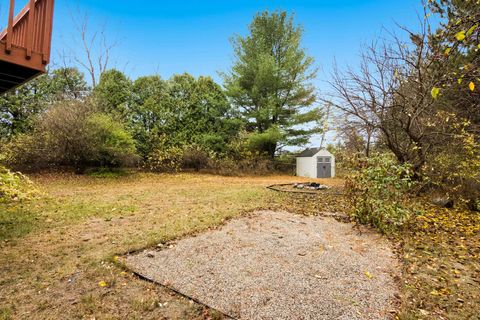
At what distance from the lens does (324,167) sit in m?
14.6

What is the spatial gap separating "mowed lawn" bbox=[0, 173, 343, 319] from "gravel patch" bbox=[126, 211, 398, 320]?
0.27 meters

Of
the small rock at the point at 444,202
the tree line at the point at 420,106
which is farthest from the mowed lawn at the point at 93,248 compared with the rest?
the small rock at the point at 444,202

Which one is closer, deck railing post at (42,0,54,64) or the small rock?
deck railing post at (42,0,54,64)

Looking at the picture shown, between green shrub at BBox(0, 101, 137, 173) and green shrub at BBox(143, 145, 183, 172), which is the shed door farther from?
green shrub at BBox(0, 101, 137, 173)

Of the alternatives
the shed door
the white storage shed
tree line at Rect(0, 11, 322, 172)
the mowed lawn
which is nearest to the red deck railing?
the mowed lawn

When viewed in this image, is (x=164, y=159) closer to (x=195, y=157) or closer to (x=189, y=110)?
(x=195, y=157)

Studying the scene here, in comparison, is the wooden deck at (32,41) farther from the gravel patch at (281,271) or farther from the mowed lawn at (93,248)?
the gravel patch at (281,271)

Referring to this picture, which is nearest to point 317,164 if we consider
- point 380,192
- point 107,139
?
point 380,192

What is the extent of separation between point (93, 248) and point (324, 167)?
13.3m

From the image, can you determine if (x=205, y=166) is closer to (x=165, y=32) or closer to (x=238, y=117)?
(x=238, y=117)

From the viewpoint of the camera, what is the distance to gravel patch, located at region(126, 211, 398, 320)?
2117mm

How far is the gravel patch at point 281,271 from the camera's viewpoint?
2117mm

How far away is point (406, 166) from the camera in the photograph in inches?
156

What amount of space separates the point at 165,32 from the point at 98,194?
12.0 m
